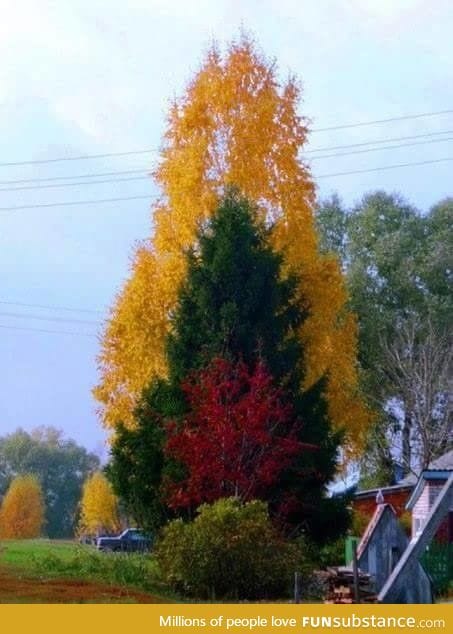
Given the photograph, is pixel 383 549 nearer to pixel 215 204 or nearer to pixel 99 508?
pixel 215 204

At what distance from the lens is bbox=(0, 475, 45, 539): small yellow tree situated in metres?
70.1

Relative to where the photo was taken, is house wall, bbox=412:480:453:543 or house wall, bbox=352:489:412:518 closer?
house wall, bbox=412:480:453:543

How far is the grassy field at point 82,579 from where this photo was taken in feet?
69.2

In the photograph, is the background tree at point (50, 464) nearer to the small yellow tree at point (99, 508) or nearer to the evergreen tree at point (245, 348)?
the small yellow tree at point (99, 508)

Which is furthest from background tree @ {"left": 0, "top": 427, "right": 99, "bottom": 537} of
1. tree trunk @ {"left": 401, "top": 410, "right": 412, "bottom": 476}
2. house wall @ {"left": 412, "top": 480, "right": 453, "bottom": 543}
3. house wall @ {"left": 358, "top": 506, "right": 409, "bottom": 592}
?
house wall @ {"left": 358, "top": 506, "right": 409, "bottom": 592}

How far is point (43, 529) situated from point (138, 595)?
5834 cm

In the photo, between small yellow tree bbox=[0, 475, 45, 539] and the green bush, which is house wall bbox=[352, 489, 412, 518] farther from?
small yellow tree bbox=[0, 475, 45, 539]

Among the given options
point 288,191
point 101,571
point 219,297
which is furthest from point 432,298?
point 101,571

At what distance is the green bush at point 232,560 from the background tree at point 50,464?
66.0 m

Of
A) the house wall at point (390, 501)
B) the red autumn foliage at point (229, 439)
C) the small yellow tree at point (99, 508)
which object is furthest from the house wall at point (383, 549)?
the small yellow tree at point (99, 508)

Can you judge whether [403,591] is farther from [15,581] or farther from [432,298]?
[432,298]

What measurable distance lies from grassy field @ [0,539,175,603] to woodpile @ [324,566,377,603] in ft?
9.32

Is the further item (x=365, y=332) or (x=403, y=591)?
(x=365, y=332)

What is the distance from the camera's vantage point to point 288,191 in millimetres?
33750
